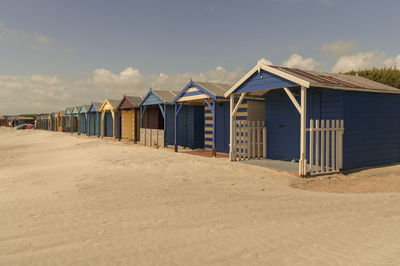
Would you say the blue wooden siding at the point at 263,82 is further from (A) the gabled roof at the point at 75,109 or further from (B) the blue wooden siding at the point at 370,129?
(A) the gabled roof at the point at 75,109

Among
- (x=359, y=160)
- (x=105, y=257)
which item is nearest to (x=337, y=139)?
(x=359, y=160)

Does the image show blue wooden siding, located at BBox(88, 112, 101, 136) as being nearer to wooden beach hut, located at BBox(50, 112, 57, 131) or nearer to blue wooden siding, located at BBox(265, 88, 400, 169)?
wooden beach hut, located at BBox(50, 112, 57, 131)

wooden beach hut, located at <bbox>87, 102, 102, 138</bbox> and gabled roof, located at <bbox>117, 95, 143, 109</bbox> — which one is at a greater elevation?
gabled roof, located at <bbox>117, 95, 143, 109</bbox>

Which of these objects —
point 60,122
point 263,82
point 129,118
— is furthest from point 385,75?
point 60,122

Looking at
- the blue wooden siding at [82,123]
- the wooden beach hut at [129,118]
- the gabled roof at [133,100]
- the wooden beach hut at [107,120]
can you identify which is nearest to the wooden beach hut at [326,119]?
the gabled roof at [133,100]

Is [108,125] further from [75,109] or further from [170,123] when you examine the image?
[170,123]

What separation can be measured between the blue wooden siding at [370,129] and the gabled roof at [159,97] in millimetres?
9732

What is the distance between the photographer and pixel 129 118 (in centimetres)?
2458

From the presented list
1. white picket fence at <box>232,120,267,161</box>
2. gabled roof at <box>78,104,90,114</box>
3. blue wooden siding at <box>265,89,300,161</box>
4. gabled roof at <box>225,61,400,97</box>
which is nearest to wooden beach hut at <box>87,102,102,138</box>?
gabled roof at <box>78,104,90,114</box>

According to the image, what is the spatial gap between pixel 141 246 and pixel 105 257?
45 cm

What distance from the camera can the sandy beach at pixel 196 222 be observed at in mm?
3326

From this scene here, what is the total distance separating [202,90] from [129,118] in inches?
484

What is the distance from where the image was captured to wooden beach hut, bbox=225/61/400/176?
9.06 meters

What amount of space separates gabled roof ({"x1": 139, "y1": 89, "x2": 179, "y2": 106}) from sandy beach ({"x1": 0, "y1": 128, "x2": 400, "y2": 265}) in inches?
369
